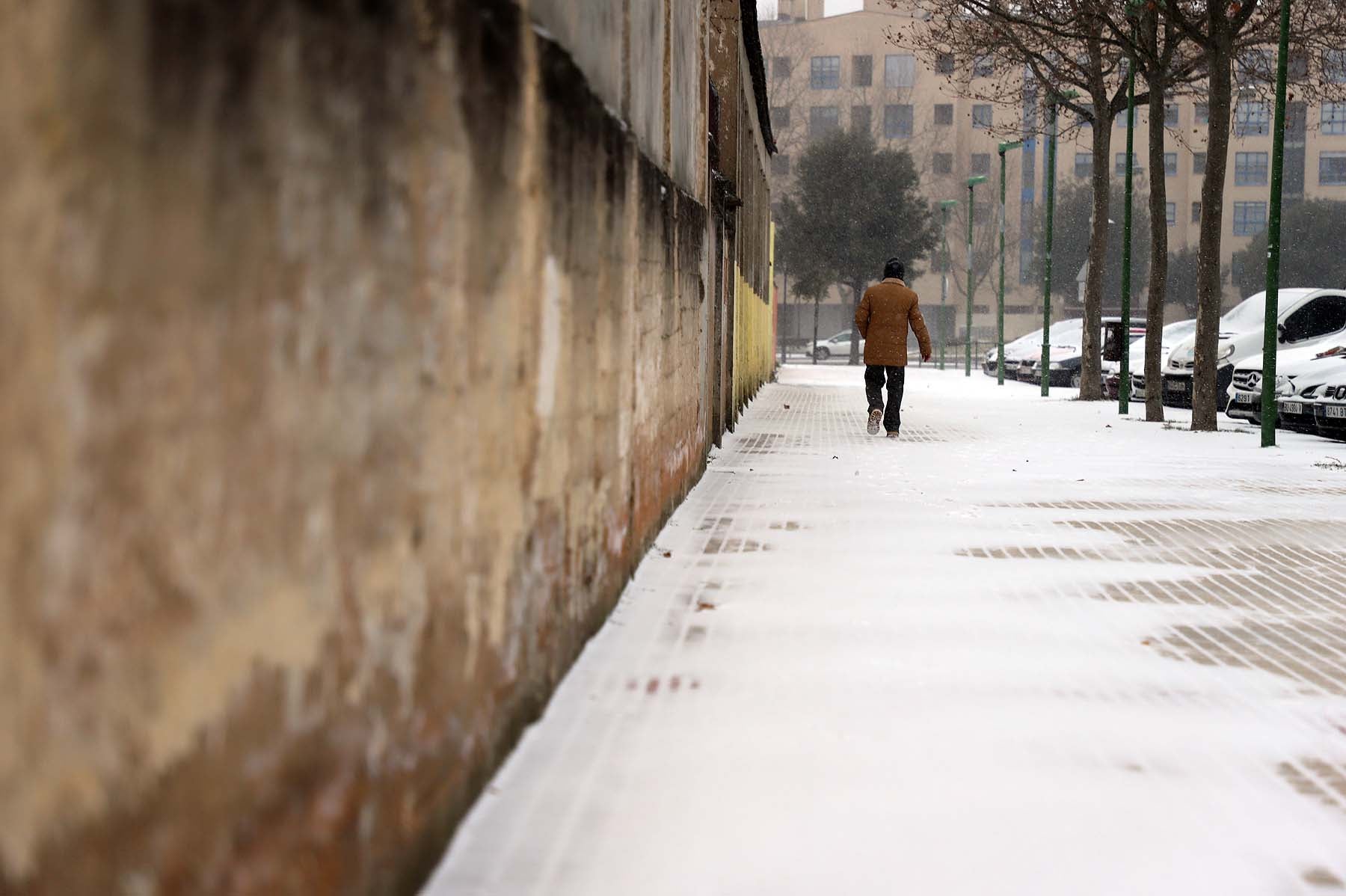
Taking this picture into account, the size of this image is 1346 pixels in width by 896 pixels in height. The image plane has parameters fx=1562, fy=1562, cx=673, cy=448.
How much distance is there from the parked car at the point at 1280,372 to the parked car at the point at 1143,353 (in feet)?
3.70

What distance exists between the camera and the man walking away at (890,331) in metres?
15.8

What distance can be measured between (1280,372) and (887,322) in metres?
4.42

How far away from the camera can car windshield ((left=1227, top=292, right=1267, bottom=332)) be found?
68.3ft

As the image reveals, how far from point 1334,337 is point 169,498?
18184 millimetres

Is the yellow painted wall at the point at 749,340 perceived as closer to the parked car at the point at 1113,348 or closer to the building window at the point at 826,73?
the parked car at the point at 1113,348

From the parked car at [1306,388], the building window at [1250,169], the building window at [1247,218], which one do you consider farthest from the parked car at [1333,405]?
the building window at [1250,169]

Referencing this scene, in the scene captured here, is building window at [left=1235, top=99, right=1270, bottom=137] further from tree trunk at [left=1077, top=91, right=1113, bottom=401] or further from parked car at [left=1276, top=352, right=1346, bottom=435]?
parked car at [left=1276, top=352, right=1346, bottom=435]

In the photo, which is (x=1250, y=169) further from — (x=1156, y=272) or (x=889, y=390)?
(x=889, y=390)

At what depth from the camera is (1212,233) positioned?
16.6 meters

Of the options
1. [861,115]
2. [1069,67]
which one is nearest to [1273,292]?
[1069,67]

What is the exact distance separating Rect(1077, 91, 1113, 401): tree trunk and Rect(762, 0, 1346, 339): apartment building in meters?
61.7

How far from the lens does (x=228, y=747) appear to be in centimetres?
201

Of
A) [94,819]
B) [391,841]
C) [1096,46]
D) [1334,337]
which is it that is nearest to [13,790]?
[94,819]

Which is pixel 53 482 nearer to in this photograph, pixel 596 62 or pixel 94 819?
pixel 94 819
